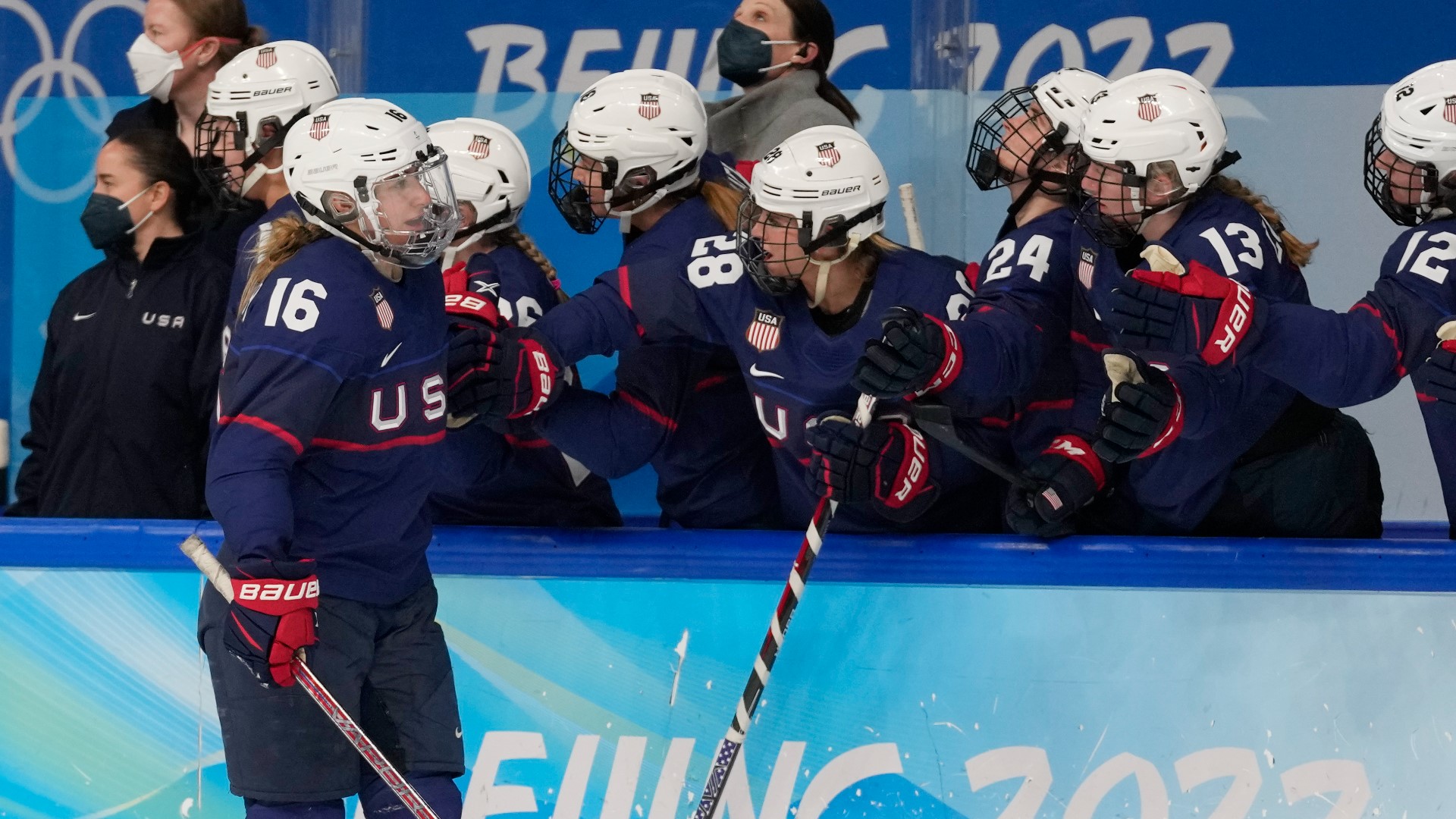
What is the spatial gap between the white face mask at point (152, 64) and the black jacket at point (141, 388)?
557 mm

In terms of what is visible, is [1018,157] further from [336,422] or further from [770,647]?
[336,422]

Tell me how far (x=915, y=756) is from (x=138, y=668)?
5.03 ft

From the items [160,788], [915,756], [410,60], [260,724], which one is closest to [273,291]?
[260,724]

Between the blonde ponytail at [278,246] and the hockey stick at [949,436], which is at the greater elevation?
the blonde ponytail at [278,246]

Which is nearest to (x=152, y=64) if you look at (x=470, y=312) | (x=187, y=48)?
(x=187, y=48)

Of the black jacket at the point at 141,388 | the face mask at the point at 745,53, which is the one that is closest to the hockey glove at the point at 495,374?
the black jacket at the point at 141,388

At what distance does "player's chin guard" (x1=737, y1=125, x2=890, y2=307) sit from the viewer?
3184 millimetres

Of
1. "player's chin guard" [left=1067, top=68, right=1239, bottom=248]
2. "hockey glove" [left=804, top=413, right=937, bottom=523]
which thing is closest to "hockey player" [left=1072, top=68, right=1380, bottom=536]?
"player's chin guard" [left=1067, top=68, right=1239, bottom=248]

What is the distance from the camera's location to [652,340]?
137 inches

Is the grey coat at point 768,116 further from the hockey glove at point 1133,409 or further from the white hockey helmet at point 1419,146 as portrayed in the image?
the white hockey helmet at point 1419,146

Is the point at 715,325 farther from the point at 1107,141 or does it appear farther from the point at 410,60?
the point at 410,60

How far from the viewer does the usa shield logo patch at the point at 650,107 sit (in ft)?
11.6

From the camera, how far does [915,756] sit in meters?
3.28

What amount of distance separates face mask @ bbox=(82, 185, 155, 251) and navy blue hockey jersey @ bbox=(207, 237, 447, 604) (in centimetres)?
117
